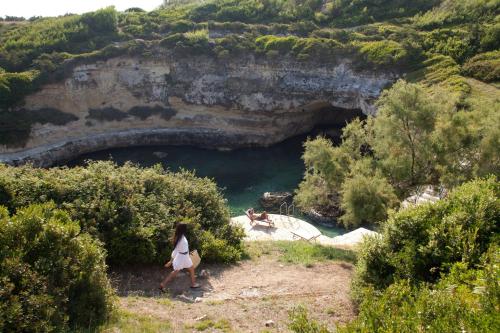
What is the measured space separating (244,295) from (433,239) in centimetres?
555

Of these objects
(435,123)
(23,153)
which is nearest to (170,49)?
(23,153)

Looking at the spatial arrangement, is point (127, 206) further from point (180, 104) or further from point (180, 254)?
point (180, 104)

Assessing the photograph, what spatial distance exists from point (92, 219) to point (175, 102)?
38.9 meters

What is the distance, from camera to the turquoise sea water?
36531 mm

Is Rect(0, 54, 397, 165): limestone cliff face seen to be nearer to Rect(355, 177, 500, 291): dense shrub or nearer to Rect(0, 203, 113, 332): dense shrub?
Rect(355, 177, 500, 291): dense shrub

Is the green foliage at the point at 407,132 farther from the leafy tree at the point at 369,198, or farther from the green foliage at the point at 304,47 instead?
the green foliage at the point at 304,47

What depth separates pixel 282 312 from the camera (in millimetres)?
10117

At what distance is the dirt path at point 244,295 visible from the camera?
965 cm

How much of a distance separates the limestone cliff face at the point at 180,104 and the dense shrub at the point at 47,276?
38.5 m

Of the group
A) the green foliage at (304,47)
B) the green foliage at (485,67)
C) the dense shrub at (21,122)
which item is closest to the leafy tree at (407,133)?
the green foliage at (485,67)

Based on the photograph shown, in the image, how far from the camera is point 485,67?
113ft

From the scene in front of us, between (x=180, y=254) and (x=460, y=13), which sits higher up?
(x=460, y=13)

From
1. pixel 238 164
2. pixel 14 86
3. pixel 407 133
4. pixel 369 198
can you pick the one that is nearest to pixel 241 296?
pixel 369 198

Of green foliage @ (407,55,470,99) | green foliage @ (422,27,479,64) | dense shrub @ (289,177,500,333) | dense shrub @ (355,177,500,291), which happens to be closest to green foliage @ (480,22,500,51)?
green foliage @ (422,27,479,64)
